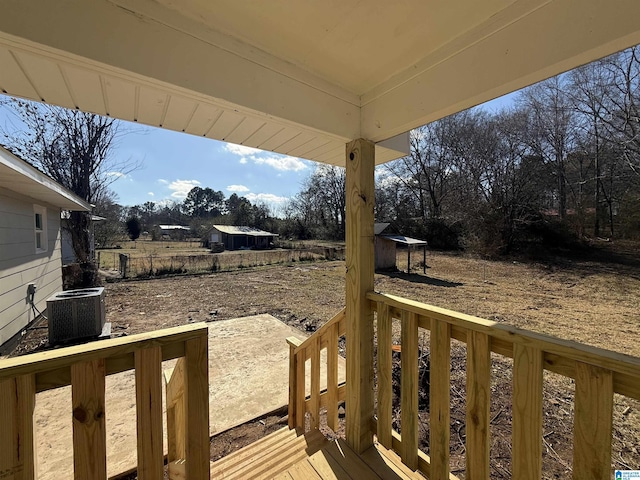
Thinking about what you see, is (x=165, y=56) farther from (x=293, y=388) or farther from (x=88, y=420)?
(x=293, y=388)

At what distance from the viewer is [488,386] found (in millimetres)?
1040

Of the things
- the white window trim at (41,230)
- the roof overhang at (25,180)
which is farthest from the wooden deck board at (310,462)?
the white window trim at (41,230)

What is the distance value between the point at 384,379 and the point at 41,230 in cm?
711

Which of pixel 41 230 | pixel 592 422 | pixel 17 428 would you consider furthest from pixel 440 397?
pixel 41 230

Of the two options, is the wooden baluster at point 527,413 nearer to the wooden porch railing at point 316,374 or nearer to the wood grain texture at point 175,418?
the wooden porch railing at point 316,374

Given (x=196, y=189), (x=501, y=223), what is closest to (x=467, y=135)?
(x=501, y=223)

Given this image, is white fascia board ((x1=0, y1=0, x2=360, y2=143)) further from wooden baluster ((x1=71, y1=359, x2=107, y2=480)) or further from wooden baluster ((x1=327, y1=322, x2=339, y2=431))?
wooden baluster ((x1=327, y1=322, x2=339, y2=431))

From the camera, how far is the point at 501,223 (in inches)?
543

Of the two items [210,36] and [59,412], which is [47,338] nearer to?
Answer: [59,412]

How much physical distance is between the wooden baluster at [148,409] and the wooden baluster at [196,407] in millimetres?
99

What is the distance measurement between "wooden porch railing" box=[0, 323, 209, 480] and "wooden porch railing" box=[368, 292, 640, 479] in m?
0.92

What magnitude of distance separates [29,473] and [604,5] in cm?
211

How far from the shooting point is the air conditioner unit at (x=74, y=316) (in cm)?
386

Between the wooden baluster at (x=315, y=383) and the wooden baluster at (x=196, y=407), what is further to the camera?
the wooden baluster at (x=315, y=383)
